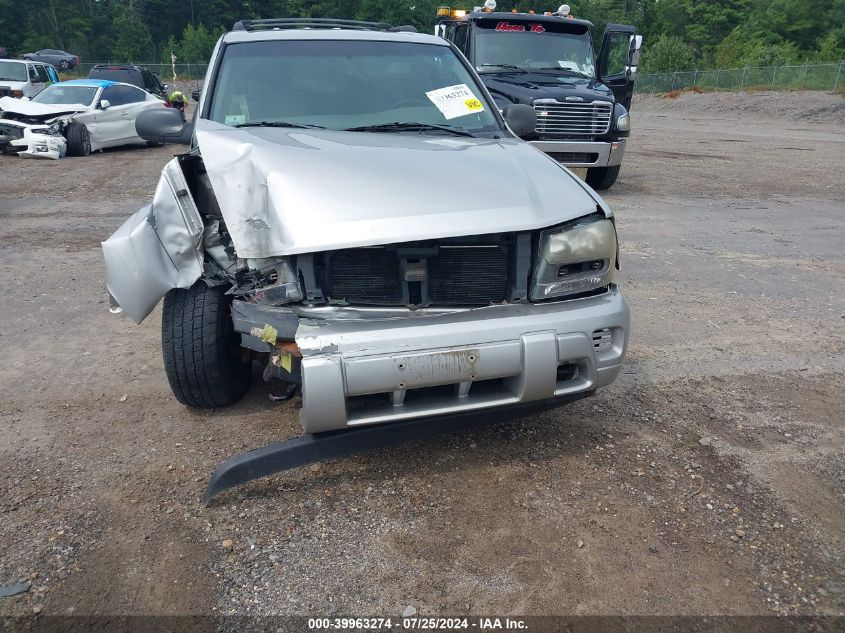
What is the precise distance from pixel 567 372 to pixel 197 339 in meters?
1.66

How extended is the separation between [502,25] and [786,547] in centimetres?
892

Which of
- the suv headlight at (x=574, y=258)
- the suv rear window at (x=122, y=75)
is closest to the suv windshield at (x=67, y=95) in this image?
the suv rear window at (x=122, y=75)

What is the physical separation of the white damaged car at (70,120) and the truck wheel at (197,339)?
10950 millimetres

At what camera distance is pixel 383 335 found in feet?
8.46

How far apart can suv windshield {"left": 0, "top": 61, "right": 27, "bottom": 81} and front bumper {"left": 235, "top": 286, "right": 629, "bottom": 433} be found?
62.7 feet

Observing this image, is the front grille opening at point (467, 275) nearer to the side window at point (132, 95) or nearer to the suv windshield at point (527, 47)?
the suv windshield at point (527, 47)

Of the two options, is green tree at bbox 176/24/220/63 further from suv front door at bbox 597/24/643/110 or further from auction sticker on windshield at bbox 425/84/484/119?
auction sticker on windshield at bbox 425/84/484/119

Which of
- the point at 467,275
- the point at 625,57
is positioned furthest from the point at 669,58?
the point at 467,275

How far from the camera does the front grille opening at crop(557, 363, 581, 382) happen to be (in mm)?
2906

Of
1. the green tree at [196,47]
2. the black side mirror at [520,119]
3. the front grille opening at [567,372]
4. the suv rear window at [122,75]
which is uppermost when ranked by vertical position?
the black side mirror at [520,119]

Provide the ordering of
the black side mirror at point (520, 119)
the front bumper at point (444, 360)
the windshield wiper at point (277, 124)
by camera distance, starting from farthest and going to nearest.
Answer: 1. the black side mirror at point (520, 119)
2. the windshield wiper at point (277, 124)
3. the front bumper at point (444, 360)

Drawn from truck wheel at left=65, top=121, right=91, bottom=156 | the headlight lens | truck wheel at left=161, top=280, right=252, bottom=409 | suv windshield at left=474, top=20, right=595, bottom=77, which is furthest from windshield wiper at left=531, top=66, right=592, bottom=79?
the headlight lens

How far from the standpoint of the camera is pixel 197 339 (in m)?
3.13

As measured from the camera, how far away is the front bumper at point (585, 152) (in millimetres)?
9445
